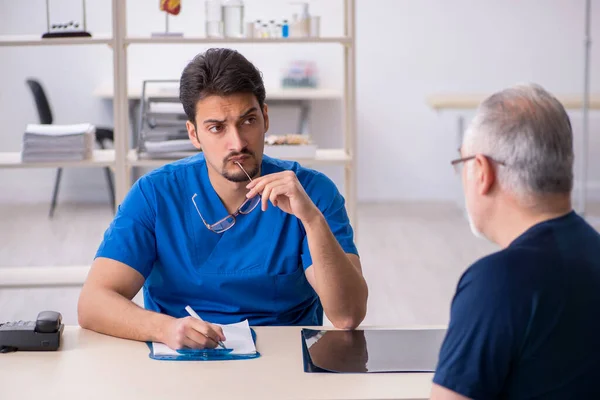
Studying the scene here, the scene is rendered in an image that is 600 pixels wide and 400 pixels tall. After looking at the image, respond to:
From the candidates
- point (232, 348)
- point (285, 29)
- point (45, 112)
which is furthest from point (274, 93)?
point (232, 348)

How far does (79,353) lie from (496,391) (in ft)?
2.87

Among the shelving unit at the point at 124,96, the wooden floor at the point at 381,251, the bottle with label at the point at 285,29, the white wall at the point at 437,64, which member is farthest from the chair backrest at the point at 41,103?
the bottle with label at the point at 285,29

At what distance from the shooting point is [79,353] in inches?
67.1

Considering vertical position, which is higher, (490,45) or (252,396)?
(490,45)

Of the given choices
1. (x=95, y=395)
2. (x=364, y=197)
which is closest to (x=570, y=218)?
(x=95, y=395)

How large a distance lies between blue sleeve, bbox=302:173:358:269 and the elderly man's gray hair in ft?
2.79

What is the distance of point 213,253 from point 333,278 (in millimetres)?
289

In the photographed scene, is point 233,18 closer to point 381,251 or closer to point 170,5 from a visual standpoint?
point 170,5

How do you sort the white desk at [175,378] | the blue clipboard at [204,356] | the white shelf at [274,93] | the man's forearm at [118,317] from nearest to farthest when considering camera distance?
the white desk at [175,378], the blue clipboard at [204,356], the man's forearm at [118,317], the white shelf at [274,93]

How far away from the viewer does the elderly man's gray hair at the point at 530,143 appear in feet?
3.92

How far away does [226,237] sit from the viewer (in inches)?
79.8

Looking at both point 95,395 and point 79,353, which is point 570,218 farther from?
point 79,353

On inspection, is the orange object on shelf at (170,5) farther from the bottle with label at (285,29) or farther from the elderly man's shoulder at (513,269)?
the elderly man's shoulder at (513,269)

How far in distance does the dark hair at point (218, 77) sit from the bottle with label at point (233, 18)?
60.6 inches
